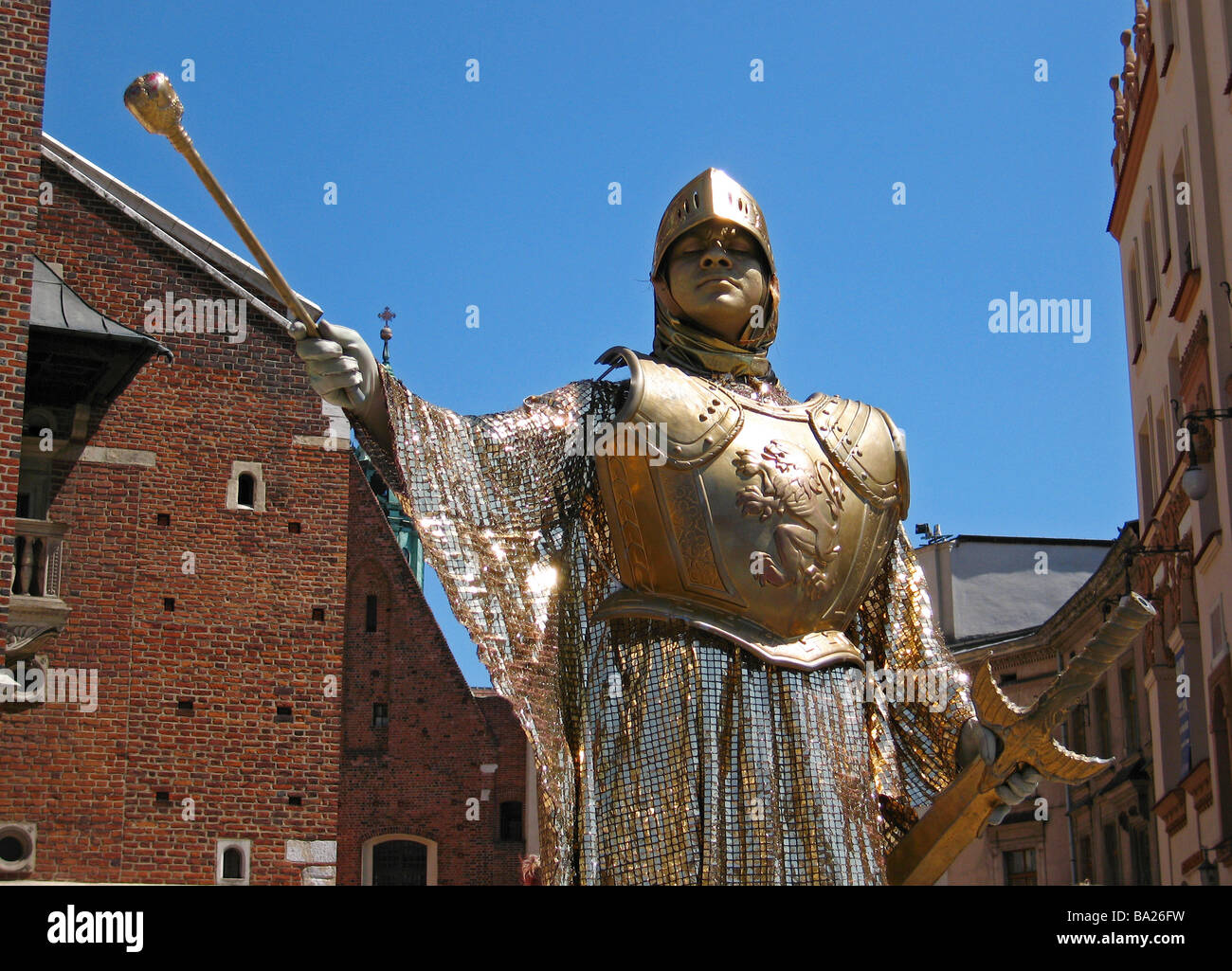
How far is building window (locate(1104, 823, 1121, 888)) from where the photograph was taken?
29875 mm

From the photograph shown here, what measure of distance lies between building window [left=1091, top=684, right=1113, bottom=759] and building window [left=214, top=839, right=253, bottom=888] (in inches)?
570

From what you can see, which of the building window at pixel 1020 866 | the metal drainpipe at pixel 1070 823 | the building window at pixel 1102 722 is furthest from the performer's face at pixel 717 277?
the building window at pixel 1020 866

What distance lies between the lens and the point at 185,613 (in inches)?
880

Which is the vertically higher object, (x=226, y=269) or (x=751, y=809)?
(x=226, y=269)

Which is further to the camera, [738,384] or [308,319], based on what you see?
[738,384]

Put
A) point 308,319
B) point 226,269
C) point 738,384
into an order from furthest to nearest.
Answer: point 226,269
point 738,384
point 308,319

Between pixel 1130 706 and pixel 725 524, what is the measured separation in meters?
23.8

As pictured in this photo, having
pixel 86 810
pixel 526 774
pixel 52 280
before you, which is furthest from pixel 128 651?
pixel 526 774

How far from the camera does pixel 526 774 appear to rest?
35.5 metres

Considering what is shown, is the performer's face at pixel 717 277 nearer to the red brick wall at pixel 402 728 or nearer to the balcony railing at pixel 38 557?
the balcony railing at pixel 38 557

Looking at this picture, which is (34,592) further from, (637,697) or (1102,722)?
(1102,722)

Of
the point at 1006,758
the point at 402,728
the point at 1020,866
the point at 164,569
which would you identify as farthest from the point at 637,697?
the point at 1020,866
